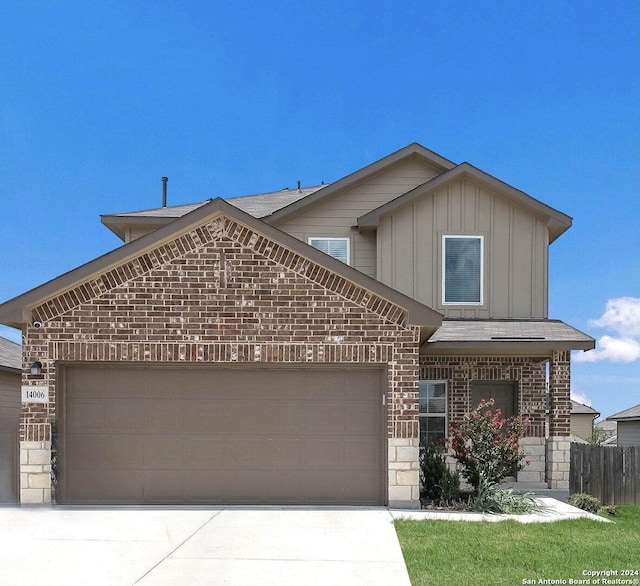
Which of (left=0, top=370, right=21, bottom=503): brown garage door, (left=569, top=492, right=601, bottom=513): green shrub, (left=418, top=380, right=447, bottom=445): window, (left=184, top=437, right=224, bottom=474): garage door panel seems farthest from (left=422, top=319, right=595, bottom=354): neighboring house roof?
(left=0, top=370, right=21, bottom=503): brown garage door

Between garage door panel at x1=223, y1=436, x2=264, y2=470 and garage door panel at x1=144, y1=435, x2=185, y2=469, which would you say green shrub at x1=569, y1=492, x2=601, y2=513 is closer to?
garage door panel at x1=223, y1=436, x2=264, y2=470

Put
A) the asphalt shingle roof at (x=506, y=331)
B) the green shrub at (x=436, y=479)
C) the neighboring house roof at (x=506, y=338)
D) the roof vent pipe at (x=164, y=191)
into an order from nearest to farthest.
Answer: the green shrub at (x=436, y=479), the neighboring house roof at (x=506, y=338), the asphalt shingle roof at (x=506, y=331), the roof vent pipe at (x=164, y=191)

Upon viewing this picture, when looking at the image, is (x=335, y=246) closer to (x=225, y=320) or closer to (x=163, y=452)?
(x=225, y=320)

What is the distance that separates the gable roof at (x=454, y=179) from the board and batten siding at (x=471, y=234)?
18 centimetres

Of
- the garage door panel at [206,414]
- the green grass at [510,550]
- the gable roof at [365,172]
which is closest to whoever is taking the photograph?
the green grass at [510,550]

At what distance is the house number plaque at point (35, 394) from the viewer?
37.4 ft

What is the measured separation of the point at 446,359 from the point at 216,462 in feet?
18.8

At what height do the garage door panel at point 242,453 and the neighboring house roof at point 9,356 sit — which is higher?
the neighboring house roof at point 9,356

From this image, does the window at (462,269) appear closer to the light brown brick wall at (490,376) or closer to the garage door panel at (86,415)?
the light brown brick wall at (490,376)

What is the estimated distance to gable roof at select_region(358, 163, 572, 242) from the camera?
15.1m

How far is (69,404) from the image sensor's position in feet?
38.5

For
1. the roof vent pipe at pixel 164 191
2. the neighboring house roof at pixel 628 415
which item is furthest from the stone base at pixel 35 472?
the neighboring house roof at pixel 628 415

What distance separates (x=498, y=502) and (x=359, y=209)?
7.40 meters

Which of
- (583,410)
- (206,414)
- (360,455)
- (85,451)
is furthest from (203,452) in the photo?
(583,410)
